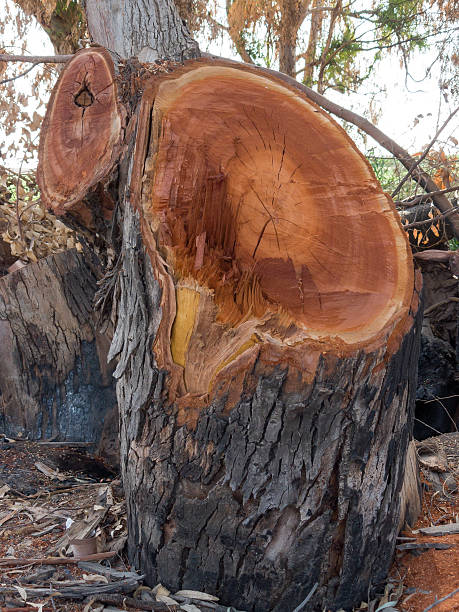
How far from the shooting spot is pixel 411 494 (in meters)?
1.89

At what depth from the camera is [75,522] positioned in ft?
6.12

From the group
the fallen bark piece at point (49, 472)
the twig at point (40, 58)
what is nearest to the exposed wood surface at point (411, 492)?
the fallen bark piece at point (49, 472)

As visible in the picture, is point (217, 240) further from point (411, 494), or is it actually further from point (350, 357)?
point (411, 494)

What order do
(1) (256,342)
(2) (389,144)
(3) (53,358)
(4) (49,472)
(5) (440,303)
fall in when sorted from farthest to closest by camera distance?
1. (2) (389,144)
2. (5) (440,303)
3. (3) (53,358)
4. (4) (49,472)
5. (1) (256,342)

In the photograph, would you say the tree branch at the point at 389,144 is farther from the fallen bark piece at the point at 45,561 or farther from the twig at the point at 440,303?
the fallen bark piece at the point at 45,561

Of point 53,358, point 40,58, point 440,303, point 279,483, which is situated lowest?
point 279,483

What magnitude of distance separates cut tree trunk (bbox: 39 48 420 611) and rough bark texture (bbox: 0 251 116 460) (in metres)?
1.21

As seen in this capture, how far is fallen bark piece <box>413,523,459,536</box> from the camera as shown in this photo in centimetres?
178

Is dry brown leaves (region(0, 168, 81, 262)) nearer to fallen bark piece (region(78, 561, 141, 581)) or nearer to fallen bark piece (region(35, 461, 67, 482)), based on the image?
fallen bark piece (region(35, 461, 67, 482))

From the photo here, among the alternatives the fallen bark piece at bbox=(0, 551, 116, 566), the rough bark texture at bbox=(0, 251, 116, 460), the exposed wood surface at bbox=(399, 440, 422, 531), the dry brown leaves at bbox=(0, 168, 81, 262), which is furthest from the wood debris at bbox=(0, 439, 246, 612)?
the dry brown leaves at bbox=(0, 168, 81, 262)

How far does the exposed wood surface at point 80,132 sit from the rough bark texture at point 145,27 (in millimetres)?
1989

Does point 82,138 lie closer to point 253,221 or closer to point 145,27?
point 253,221

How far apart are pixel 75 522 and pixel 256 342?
971 mm

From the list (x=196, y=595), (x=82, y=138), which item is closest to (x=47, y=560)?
(x=196, y=595)
